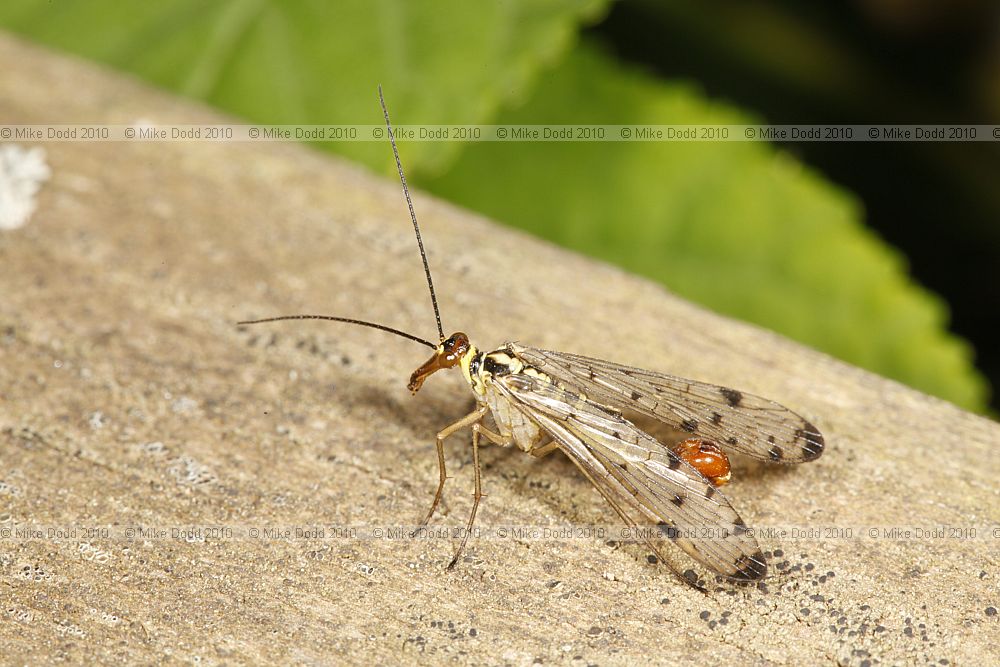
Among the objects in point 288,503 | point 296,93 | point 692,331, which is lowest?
point 288,503

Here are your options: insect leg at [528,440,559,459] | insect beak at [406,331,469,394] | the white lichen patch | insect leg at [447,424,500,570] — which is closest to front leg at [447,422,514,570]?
insect leg at [447,424,500,570]

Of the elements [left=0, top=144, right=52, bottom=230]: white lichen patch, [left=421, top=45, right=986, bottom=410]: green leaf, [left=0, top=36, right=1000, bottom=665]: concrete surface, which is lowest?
[left=0, top=144, right=52, bottom=230]: white lichen patch

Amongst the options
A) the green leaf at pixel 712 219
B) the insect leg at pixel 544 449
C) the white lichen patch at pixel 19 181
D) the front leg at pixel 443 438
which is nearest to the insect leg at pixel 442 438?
the front leg at pixel 443 438

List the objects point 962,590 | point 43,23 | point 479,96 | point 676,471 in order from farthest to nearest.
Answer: point 43,23
point 479,96
point 676,471
point 962,590

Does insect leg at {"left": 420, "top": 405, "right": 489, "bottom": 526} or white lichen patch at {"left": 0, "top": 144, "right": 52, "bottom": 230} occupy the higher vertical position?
insect leg at {"left": 420, "top": 405, "right": 489, "bottom": 526}

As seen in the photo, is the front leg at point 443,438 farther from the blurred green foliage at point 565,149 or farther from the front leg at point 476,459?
the blurred green foliage at point 565,149

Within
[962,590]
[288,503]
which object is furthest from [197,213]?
[962,590]

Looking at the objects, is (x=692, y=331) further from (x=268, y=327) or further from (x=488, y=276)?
(x=268, y=327)

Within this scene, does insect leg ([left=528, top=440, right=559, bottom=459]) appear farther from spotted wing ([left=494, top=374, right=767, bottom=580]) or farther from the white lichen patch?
the white lichen patch
